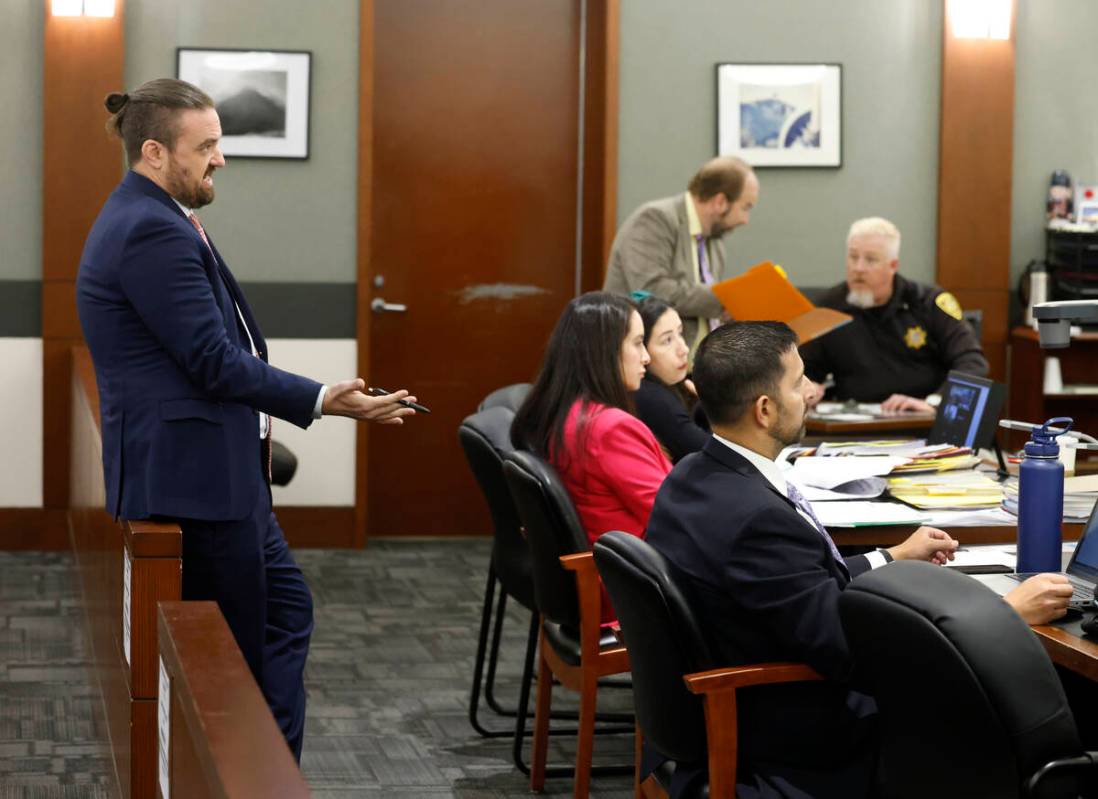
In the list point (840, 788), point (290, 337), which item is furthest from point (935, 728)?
point (290, 337)

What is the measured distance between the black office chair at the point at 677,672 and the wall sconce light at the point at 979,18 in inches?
194

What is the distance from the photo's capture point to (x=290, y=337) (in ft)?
21.9

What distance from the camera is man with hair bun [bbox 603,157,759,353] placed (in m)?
5.73

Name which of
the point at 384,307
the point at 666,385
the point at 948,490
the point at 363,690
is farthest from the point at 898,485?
the point at 384,307

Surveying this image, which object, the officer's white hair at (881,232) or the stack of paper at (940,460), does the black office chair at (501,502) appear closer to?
the stack of paper at (940,460)

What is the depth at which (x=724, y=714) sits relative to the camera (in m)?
2.52

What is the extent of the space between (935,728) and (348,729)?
253 centimetres

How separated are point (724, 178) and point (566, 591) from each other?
2.64m

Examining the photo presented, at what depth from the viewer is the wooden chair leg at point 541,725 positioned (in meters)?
3.78

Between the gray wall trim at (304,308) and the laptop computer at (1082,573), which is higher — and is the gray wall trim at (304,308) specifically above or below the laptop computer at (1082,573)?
above

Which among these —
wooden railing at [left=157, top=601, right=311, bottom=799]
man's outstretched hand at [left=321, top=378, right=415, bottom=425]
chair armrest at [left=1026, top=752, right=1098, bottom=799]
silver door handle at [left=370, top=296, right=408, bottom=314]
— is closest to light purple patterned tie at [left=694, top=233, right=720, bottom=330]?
silver door handle at [left=370, top=296, right=408, bottom=314]

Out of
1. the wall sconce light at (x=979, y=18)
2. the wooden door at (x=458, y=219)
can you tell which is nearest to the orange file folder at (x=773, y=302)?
the wooden door at (x=458, y=219)

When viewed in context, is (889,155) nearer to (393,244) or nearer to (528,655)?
(393,244)

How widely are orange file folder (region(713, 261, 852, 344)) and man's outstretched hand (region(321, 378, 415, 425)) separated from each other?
234 cm
